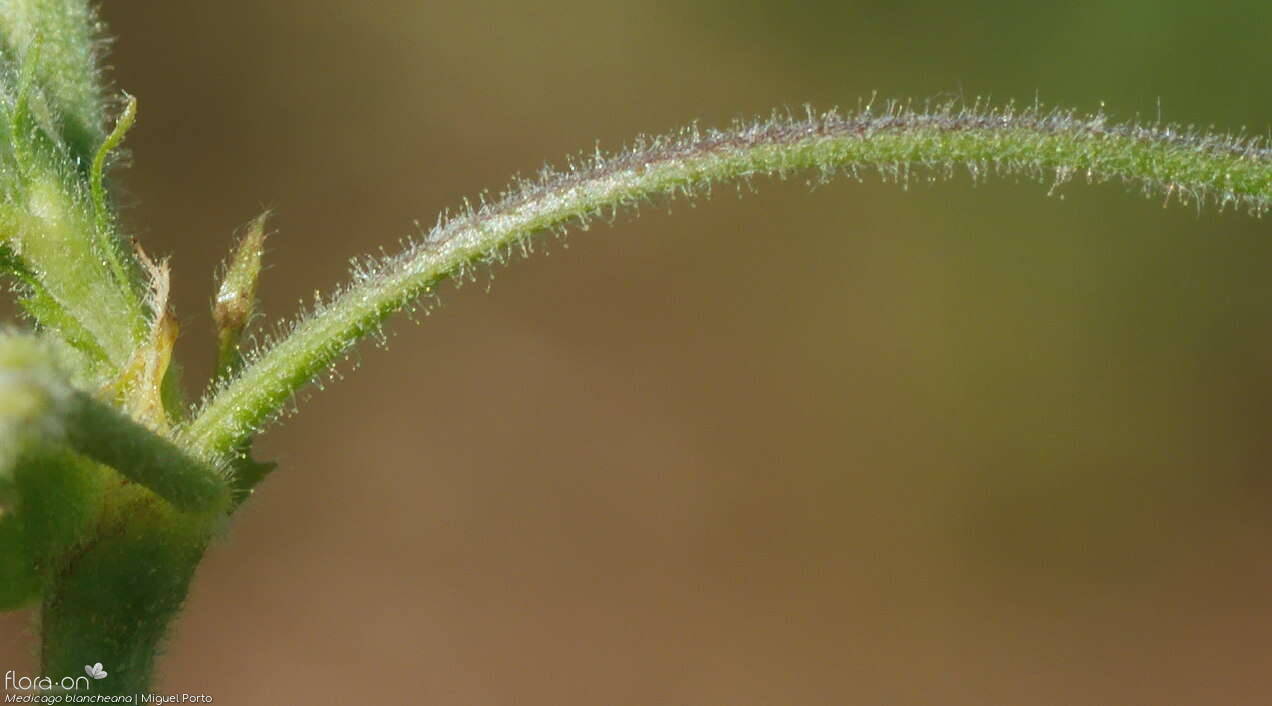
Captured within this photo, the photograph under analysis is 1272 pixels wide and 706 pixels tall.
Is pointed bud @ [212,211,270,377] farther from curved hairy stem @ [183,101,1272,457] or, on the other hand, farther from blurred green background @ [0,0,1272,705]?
blurred green background @ [0,0,1272,705]

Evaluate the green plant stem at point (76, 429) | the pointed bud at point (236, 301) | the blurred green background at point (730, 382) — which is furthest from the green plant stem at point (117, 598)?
the blurred green background at point (730, 382)

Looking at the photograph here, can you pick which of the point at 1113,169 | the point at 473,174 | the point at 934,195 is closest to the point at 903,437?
the point at 934,195

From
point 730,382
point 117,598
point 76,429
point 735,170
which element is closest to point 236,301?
point 117,598

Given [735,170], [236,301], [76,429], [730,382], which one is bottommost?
[76,429]

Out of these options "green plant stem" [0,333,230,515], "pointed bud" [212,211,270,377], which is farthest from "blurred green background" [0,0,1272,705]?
"green plant stem" [0,333,230,515]

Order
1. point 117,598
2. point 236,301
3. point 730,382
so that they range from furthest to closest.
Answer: point 730,382
point 236,301
point 117,598

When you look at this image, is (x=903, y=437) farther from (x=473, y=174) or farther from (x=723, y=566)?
(x=473, y=174)

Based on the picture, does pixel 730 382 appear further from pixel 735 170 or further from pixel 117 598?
pixel 117 598
